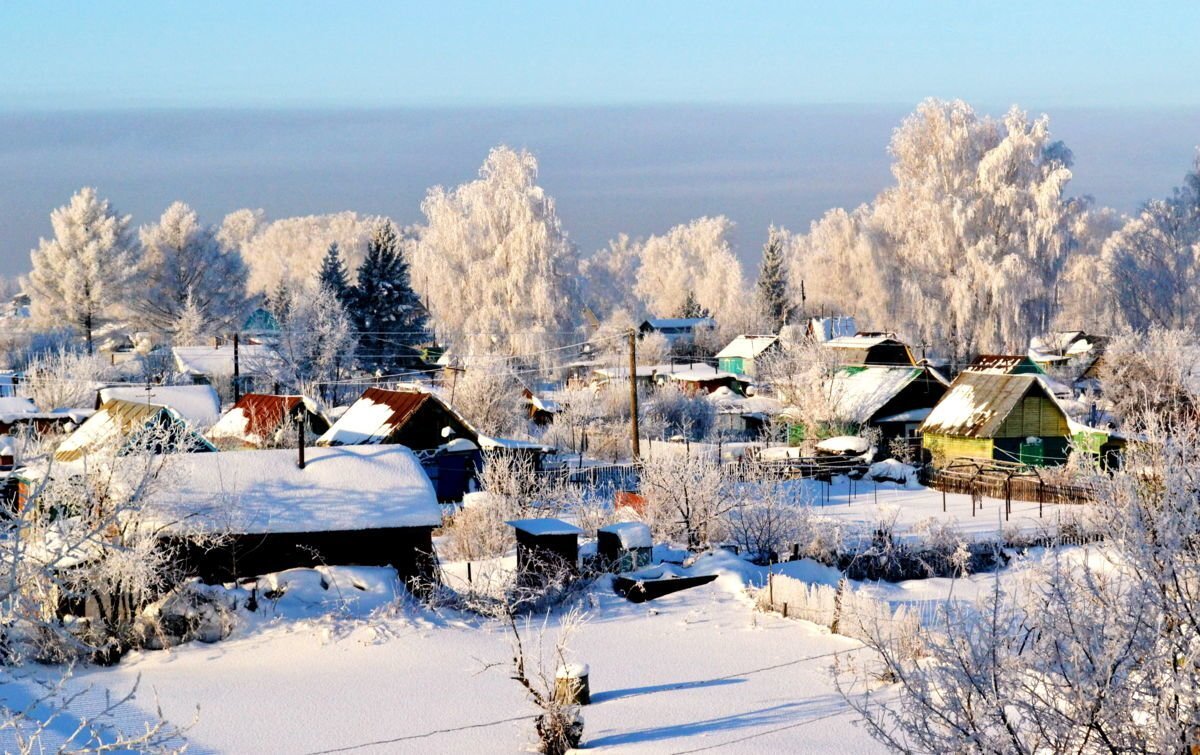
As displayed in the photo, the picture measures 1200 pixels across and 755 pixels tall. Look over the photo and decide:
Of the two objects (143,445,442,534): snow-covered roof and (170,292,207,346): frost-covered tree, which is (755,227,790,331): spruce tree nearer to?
(170,292,207,346): frost-covered tree

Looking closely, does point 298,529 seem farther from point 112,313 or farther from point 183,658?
point 112,313

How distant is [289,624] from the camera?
1623 cm

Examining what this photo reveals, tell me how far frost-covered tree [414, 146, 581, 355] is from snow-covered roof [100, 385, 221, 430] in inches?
705

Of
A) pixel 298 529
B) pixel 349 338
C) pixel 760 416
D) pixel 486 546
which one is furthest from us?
pixel 349 338

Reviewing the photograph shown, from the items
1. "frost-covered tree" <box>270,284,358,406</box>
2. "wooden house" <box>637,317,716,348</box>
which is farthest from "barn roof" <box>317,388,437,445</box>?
"wooden house" <box>637,317,716,348</box>

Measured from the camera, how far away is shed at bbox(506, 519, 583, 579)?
18375 millimetres

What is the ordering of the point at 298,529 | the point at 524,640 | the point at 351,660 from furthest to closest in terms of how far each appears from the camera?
the point at 298,529 → the point at 524,640 → the point at 351,660

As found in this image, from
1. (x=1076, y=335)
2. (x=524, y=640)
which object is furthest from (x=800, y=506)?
(x=1076, y=335)

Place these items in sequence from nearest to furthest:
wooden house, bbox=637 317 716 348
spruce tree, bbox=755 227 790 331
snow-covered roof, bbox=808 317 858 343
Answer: snow-covered roof, bbox=808 317 858 343
wooden house, bbox=637 317 716 348
spruce tree, bbox=755 227 790 331

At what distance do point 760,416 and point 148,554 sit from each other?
29906mm

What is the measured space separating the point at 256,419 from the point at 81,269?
103 feet

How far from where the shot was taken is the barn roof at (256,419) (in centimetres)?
3028

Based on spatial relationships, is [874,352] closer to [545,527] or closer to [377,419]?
[377,419]

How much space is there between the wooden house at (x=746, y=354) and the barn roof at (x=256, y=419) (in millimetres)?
25922
